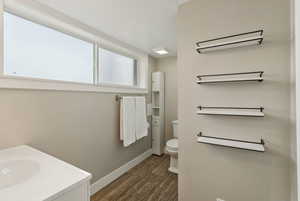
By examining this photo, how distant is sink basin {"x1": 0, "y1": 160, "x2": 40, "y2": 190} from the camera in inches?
36.6

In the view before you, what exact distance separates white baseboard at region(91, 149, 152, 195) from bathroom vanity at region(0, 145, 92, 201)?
113cm

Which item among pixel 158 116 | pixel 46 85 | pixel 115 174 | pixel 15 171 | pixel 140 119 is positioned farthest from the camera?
pixel 158 116

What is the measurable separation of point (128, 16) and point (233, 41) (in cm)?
114

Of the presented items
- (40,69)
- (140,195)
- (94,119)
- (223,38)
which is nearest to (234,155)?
(223,38)

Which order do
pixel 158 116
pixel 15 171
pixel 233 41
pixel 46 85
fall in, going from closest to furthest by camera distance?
pixel 15 171, pixel 233 41, pixel 46 85, pixel 158 116

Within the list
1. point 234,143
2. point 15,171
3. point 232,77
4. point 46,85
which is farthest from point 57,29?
point 234,143

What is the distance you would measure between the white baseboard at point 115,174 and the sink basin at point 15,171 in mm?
1120

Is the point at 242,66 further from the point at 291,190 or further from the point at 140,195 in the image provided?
the point at 140,195

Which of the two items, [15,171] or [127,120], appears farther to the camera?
[127,120]

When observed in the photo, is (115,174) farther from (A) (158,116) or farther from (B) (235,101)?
(B) (235,101)

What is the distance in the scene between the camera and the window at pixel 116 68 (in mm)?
2266

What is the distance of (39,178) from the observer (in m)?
0.74

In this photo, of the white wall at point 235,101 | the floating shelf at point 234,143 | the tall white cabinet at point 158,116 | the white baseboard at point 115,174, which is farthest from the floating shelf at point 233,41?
the white baseboard at point 115,174

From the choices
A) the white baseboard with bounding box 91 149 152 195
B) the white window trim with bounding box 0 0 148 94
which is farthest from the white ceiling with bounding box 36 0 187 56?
the white baseboard with bounding box 91 149 152 195
